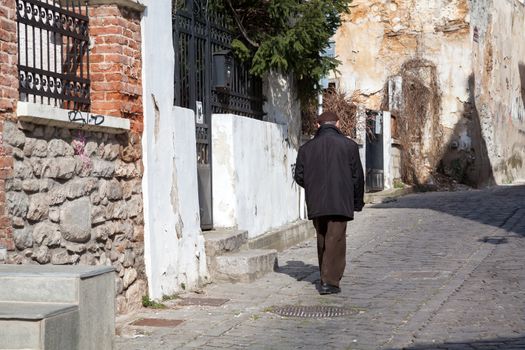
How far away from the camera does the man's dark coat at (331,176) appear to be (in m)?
9.96

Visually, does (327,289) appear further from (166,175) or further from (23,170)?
(23,170)

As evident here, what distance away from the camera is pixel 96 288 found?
6062 mm

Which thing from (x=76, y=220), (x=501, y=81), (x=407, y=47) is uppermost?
(x=407, y=47)

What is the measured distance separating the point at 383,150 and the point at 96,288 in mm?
16423

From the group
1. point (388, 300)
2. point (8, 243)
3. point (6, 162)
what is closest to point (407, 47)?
point (388, 300)

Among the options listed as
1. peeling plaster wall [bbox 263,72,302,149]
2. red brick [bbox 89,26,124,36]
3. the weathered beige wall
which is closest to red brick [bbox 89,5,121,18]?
red brick [bbox 89,26,124,36]

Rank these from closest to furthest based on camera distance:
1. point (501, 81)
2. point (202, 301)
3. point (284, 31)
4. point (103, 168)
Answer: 1. point (103, 168)
2. point (202, 301)
3. point (284, 31)
4. point (501, 81)

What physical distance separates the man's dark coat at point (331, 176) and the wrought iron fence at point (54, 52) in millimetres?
2619

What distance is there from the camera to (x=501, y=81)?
2742cm

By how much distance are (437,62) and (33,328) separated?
20.1 meters

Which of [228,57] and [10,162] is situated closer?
[10,162]

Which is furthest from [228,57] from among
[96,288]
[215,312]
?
[96,288]

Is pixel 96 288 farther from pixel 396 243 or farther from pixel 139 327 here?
pixel 396 243

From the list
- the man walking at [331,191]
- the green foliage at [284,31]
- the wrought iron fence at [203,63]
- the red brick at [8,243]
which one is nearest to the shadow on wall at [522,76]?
the green foliage at [284,31]
